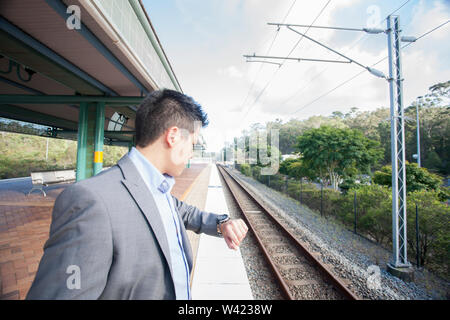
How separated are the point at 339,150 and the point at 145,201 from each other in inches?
421

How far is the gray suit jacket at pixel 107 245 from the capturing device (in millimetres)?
704

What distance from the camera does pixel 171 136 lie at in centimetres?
123

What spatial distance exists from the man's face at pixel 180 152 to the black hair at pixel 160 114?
0.06 m

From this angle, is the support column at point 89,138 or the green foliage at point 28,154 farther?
the green foliage at point 28,154

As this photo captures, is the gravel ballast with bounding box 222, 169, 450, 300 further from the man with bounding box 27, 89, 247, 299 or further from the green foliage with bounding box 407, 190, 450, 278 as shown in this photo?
the man with bounding box 27, 89, 247, 299

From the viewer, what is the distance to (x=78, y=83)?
5617 millimetres

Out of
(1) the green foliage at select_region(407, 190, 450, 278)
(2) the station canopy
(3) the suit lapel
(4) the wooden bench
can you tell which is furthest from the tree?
(4) the wooden bench

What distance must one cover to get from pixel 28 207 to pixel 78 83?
15.6 feet

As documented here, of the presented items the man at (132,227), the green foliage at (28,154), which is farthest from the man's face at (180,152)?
the green foliage at (28,154)

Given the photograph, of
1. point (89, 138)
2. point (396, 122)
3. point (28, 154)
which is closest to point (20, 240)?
point (89, 138)

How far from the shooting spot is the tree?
920 cm

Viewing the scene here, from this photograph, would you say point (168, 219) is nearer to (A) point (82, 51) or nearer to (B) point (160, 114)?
(B) point (160, 114)

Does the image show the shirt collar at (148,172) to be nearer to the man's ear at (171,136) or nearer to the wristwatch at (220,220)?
the man's ear at (171,136)
